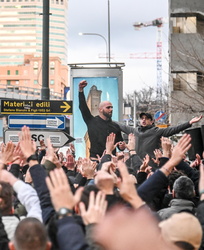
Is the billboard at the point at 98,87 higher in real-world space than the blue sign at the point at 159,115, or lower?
higher

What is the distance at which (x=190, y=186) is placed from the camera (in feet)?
24.0

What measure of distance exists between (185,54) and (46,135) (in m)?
6.25

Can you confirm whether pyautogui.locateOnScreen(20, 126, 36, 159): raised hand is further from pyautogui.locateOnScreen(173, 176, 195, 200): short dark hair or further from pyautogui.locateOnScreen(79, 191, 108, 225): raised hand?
pyautogui.locateOnScreen(173, 176, 195, 200): short dark hair

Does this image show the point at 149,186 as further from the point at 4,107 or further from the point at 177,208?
the point at 4,107

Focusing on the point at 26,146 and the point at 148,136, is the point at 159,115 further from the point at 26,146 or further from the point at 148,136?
the point at 26,146

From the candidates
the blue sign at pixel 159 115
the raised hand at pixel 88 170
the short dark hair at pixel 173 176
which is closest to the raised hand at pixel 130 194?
the raised hand at pixel 88 170

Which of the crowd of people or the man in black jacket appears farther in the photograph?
the man in black jacket

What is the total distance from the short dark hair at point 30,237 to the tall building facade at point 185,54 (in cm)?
1441

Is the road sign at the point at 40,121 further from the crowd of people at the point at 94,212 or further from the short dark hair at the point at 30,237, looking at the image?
the short dark hair at the point at 30,237

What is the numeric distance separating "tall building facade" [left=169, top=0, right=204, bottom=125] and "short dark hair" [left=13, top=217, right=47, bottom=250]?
14407mm

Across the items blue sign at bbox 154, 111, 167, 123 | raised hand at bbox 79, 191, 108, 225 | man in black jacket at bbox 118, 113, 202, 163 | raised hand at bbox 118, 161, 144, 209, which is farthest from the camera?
blue sign at bbox 154, 111, 167, 123

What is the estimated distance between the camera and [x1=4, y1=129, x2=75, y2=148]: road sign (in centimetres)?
1343

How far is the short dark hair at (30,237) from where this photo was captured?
423 cm

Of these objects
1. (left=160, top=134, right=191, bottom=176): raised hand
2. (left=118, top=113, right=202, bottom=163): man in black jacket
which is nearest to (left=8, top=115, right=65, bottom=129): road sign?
(left=118, top=113, right=202, bottom=163): man in black jacket
